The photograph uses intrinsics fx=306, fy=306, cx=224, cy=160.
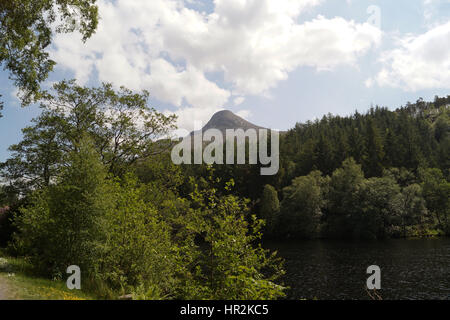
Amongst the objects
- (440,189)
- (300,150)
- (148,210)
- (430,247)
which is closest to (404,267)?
(430,247)

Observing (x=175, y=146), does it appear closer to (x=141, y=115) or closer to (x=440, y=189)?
(x=141, y=115)

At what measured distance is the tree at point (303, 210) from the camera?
73.9 meters

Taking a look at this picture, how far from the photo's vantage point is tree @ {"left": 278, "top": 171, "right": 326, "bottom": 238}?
73938mm

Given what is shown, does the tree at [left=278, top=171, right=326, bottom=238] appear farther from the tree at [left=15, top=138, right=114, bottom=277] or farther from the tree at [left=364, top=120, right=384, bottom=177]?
the tree at [left=15, top=138, right=114, bottom=277]

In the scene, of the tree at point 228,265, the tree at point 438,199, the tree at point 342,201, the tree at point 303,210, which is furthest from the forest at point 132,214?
the tree at point 303,210

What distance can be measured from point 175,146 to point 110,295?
17.8 meters

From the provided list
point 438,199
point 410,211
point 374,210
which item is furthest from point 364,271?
point 438,199

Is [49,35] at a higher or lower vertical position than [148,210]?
higher

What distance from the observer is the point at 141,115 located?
28.2 m

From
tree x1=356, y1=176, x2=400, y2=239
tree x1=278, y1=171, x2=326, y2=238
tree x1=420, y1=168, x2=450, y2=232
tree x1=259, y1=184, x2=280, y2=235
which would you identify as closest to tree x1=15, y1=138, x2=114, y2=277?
tree x1=356, y1=176, x2=400, y2=239

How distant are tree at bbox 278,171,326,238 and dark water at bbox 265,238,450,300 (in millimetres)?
20482

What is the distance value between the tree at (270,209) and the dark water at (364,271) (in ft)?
80.2

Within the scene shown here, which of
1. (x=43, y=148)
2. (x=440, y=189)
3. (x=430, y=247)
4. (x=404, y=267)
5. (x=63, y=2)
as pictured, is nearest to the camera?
(x=63, y=2)

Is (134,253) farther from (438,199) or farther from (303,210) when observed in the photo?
(438,199)
